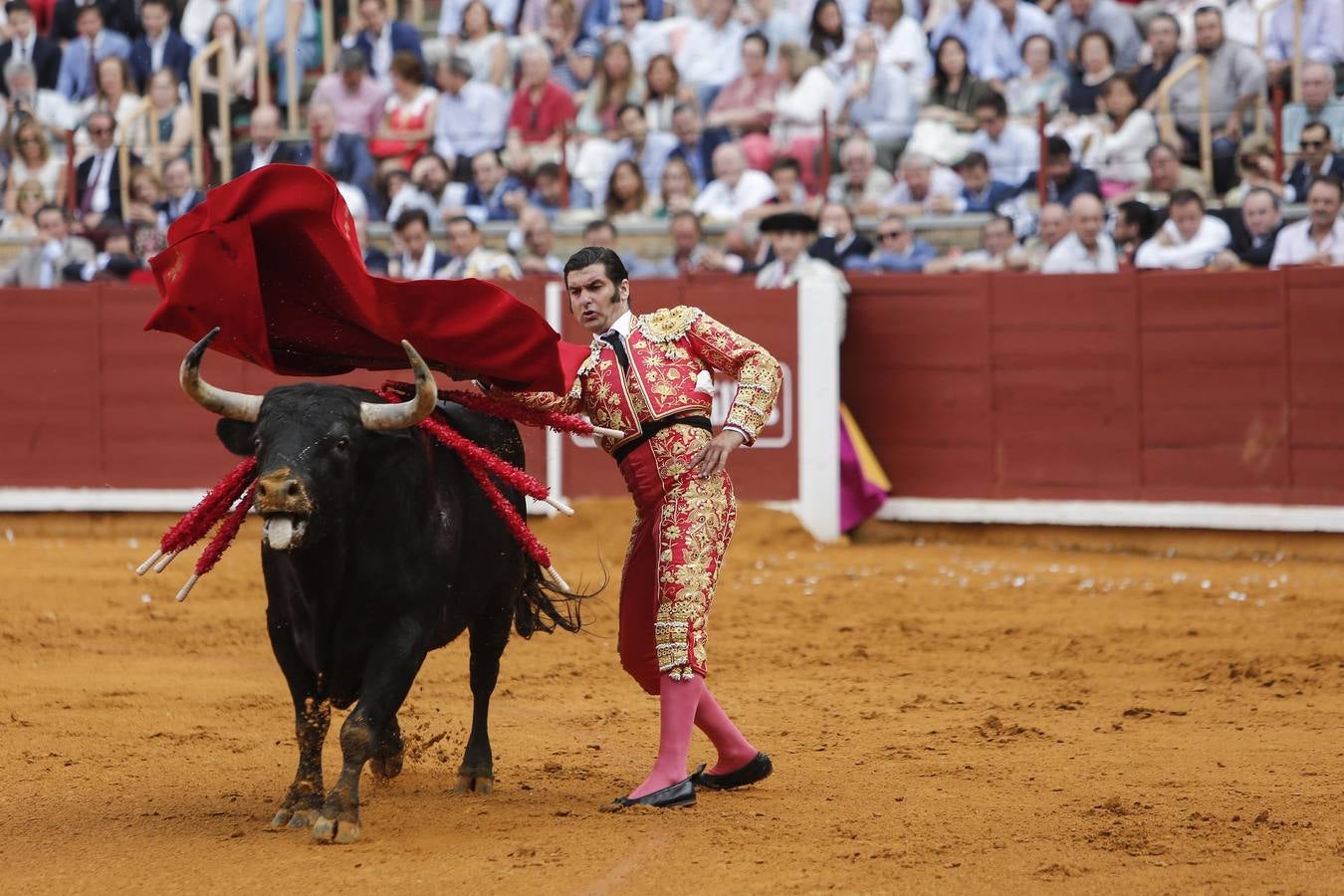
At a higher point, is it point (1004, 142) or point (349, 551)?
point (1004, 142)

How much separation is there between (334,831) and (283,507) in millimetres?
724

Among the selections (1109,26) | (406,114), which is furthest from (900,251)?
(406,114)

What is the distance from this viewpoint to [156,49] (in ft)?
42.8

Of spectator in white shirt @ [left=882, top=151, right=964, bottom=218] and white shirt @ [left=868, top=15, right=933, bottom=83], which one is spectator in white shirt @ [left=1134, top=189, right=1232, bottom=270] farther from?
white shirt @ [left=868, top=15, right=933, bottom=83]

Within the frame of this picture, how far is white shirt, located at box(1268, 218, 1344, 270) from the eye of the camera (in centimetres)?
891

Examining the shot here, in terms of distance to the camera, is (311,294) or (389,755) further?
(389,755)

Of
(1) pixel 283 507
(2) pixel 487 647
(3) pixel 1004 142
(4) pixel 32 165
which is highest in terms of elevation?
(4) pixel 32 165

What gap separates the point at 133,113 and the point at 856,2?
4674mm

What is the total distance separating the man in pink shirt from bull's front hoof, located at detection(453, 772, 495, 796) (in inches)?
317

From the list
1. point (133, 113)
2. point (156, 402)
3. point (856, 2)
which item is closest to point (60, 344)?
point (156, 402)

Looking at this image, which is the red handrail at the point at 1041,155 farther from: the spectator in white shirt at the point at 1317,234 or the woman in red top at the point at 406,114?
the woman in red top at the point at 406,114

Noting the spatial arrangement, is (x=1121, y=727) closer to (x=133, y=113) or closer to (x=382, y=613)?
(x=382, y=613)

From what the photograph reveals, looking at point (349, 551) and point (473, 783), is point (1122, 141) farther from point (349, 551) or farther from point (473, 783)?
point (349, 551)

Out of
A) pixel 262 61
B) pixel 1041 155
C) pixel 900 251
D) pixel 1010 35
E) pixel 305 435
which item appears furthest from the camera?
pixel 262 61
